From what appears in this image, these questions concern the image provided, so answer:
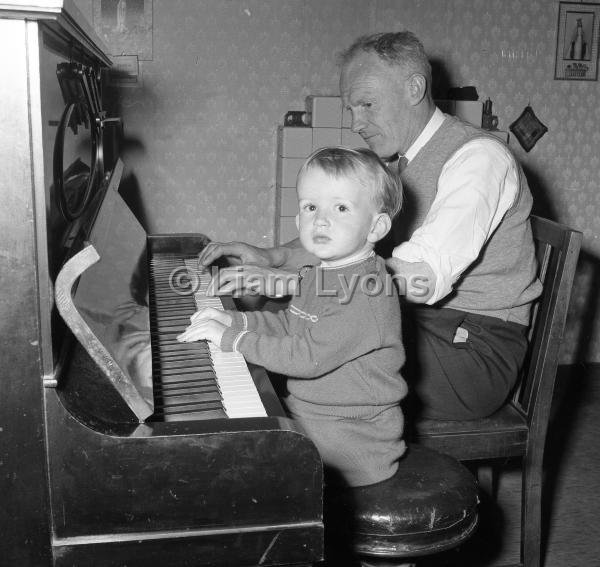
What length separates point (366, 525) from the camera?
1522 millimetres

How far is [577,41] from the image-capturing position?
389 cm

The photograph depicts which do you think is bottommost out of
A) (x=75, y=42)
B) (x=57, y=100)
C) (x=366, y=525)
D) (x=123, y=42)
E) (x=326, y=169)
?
(x=366, y=525)

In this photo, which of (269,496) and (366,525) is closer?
(269,496)

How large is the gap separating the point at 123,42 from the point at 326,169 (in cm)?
221

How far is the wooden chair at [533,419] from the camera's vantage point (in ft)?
6.61

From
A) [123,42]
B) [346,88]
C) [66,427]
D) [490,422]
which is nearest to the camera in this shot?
[66,427]

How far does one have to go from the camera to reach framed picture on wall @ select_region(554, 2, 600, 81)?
384 cm

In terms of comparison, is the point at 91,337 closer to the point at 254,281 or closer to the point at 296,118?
the point at 254,281

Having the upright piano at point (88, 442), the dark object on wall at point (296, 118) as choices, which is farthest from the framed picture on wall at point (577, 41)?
the upright piano at point (88, 442)

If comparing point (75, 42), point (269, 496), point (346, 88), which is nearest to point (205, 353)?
point (269, 496)

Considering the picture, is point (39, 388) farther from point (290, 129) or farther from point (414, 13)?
point (414, 13)

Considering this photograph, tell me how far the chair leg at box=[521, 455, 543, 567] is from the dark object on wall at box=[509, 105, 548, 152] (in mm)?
2259

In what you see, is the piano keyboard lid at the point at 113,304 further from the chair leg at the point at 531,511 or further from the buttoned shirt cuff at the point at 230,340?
the chair leg at the point at 531,511

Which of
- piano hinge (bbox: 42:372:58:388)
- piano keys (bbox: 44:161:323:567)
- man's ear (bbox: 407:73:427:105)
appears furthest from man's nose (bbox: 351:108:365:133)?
piano hinge (bbox: 42:372:58:388)
